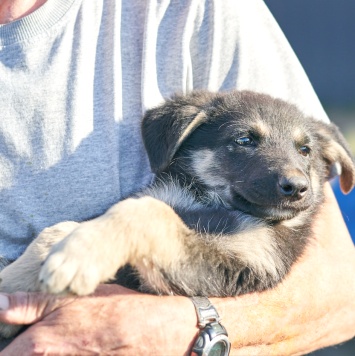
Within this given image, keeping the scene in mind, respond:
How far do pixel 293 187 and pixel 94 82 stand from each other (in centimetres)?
97

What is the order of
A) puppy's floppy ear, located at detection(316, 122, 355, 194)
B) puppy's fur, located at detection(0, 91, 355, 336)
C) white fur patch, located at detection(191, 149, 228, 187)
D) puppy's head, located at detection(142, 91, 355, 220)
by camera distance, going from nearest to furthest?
puppy's fur, located at detection(0, 91, 355, 336) → puppy's head, located at detection(142, 91, 355, 220) → white fur patch, located at detection(191, 149, 228, 187) → puppy's floppy ear, located at detection(316, 122, 355, 194)

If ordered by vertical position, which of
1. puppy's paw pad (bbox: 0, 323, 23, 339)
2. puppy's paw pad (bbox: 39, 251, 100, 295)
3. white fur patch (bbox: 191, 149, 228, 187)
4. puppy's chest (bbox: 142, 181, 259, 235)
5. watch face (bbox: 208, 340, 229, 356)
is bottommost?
puppy's paw pad (bbox: 0, 323, 23, 339)

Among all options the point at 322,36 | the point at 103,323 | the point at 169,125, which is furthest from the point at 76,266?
the point at 322,36

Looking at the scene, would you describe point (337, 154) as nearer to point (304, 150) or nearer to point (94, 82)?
point (304, 150)

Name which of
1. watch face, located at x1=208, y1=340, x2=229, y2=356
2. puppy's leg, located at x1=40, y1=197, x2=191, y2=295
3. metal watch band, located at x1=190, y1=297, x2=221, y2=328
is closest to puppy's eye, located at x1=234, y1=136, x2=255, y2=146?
puppy's leg, located at x1=40, y1=197, x2=191, y2=295

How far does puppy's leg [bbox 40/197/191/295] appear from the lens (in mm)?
2600

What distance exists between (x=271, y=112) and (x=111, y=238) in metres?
1.11

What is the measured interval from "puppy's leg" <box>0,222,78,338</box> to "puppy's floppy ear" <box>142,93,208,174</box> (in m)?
0.51

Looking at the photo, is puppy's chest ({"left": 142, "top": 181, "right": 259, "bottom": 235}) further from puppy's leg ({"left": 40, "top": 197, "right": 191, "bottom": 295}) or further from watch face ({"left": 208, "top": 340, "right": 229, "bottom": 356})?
watch face ({"left": 208, "top": 340, "right": 229, "bottom": 356})

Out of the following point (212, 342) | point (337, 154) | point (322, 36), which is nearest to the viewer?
point (212, 342)

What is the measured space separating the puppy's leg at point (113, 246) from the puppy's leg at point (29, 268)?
26cm

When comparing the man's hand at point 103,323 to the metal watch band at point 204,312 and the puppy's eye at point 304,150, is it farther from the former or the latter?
the puppy's eye at point 304,150

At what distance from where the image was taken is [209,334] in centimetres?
286

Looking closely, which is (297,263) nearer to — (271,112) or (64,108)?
(271,112)
